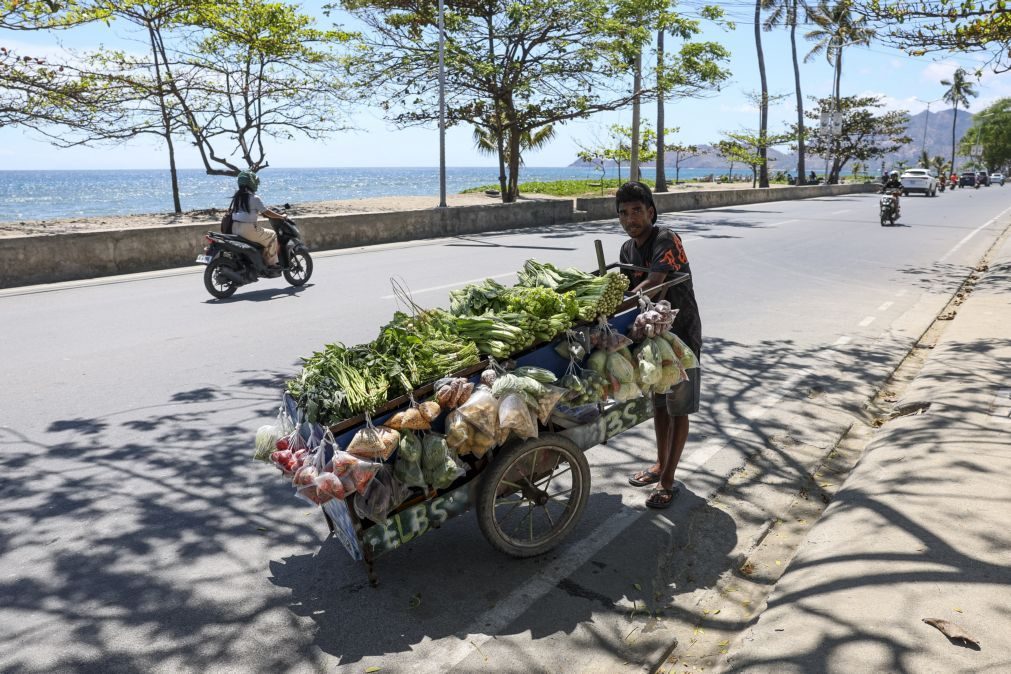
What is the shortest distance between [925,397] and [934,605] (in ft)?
11.5

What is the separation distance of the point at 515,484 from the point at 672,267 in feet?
4.71

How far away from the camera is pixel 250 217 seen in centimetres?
1098

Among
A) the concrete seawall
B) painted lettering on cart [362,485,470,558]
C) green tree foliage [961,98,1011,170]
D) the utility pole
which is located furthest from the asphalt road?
green tree foliage [961,98,1011,170]

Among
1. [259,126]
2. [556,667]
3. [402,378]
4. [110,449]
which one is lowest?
[556,667]

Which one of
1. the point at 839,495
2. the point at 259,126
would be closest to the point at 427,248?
the point at 259,126

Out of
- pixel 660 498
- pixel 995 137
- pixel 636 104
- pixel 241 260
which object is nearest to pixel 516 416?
pixel 660 498

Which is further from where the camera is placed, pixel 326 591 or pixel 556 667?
pixel 326 591

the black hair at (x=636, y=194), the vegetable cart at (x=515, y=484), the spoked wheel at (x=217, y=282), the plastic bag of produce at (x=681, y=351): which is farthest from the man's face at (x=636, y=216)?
the spoked wheel at (x=217, y=282)

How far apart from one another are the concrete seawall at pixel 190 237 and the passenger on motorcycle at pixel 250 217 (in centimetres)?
338

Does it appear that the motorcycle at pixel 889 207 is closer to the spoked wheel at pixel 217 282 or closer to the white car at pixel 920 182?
the spoked wheel at pixel 217 282

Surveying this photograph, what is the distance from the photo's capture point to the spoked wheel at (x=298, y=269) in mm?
11438

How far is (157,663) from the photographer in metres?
2.92

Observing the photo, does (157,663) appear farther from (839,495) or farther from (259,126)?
(259,126)

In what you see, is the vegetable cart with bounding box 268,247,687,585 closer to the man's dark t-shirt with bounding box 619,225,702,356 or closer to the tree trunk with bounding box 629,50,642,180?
the man's dark t-shirt with bounding box 619,225,702,356
